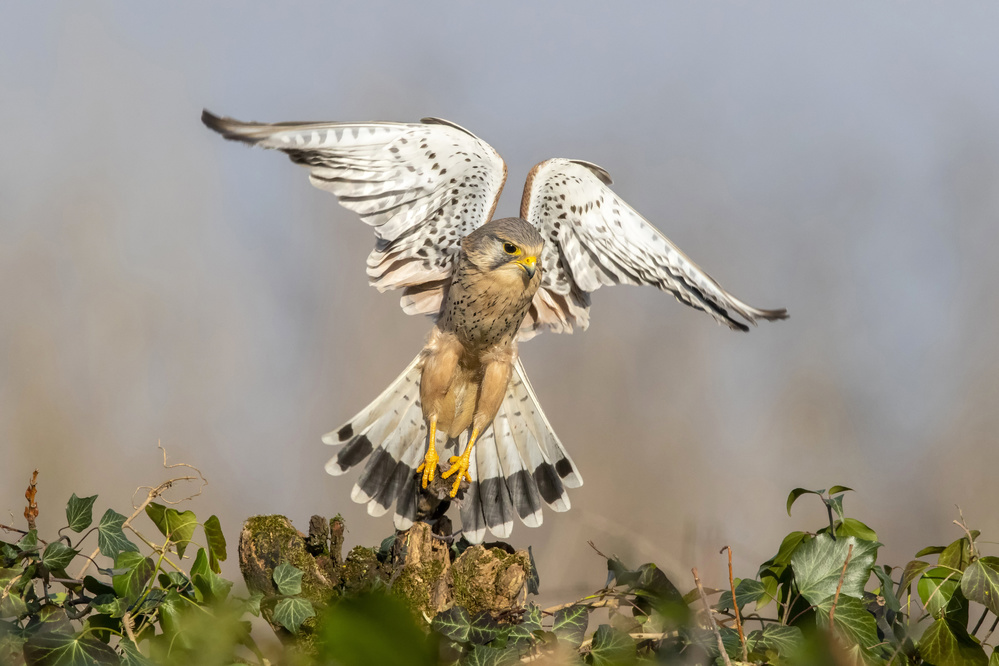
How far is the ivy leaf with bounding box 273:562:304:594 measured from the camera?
1.24 m

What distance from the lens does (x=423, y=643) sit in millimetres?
276

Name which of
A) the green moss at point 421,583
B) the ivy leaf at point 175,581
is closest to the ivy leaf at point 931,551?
the green moss at point 421,583

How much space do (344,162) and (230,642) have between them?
2.02 meters

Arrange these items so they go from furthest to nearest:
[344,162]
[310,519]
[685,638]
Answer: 1. [344,162]
2. [310,519]
3. [685,638]

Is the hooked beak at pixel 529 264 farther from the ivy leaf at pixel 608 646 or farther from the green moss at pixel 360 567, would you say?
the ivy leaf at pixel 608 646

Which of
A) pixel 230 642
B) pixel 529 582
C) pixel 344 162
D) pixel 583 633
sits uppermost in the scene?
pixel 344 162

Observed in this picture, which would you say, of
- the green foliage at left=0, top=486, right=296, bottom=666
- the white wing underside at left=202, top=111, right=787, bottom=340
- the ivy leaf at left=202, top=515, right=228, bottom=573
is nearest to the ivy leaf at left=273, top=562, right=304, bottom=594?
the green foliage at left=0, top=486, right=296, bottom=666

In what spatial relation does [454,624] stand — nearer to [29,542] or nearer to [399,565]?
[399,565]

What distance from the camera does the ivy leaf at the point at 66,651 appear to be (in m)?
0.82

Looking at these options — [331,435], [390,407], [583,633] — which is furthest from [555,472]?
[583,633]

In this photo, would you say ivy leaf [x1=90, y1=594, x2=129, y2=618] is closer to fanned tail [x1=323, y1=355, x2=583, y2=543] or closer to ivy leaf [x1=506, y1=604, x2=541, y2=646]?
ivy leaf [x1=506, y1=604, x2=541, y2=646]

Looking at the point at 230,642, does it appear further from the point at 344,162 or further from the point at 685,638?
the point at 344,162

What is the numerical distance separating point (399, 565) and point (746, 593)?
0.70 meters

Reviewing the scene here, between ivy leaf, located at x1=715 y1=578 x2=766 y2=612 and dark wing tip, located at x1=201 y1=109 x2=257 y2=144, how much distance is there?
1.48 metres
